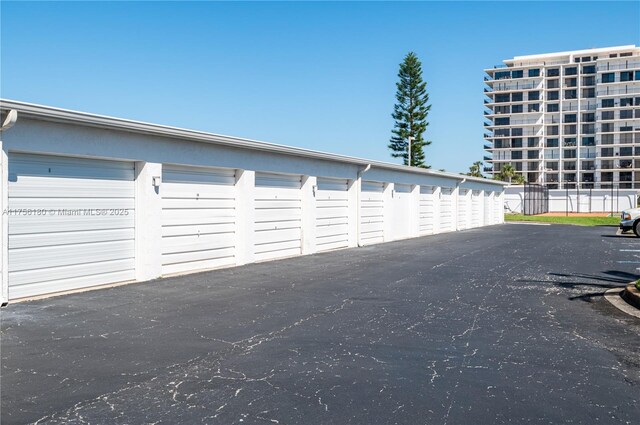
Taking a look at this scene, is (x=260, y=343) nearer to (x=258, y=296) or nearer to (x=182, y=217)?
(x=258, y=296)

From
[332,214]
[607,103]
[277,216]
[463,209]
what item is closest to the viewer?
[277,216]

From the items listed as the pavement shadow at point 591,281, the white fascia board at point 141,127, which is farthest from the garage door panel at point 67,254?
the pavement shadow at point 591,281

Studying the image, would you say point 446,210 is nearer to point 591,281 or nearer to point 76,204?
point 591,281

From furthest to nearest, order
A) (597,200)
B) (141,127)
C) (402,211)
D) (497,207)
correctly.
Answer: (597,200)
(497,207)
(402,211)
(141,127)

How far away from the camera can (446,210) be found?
30141mm

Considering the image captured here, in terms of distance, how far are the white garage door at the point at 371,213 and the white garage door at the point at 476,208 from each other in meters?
13.9

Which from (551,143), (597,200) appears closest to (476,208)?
(597,200)

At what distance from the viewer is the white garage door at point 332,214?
59.8ft

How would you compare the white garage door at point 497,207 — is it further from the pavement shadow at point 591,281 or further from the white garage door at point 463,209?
the pavement shadow at point 591,281

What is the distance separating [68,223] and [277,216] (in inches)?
264

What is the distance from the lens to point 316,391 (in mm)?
4875

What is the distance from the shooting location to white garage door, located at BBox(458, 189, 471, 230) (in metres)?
32.3

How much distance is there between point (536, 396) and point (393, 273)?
8124mm

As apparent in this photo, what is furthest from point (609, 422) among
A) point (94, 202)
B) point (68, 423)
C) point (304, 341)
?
point (94, 202)
